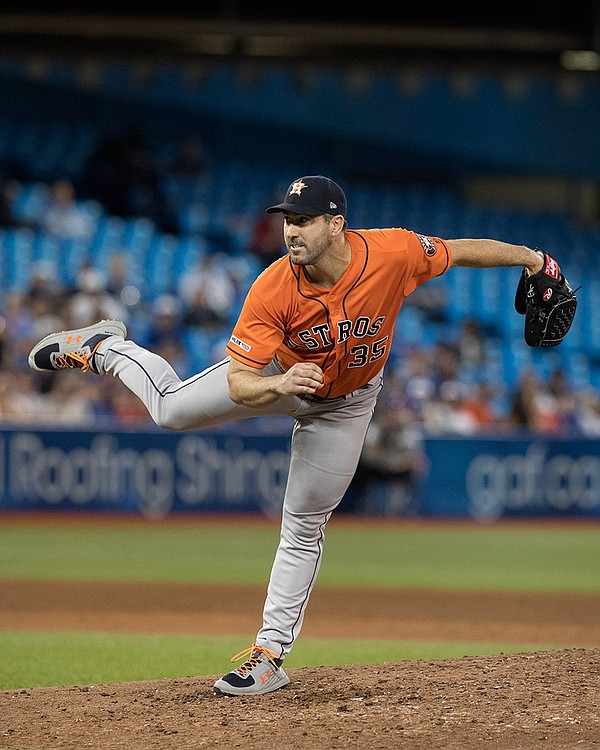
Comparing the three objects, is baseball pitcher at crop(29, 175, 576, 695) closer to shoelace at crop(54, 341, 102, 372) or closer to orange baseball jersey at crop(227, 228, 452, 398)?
orange baseball jersey at crop(227, 228, 452, 398)

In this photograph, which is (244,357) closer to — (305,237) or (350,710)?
(305,237)

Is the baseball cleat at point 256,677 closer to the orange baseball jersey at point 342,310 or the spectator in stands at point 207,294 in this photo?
the orange baseball jersey at point 342,310

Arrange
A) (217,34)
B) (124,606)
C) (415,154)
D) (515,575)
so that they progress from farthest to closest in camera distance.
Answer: (415,154) → (217,34) → (515,575) → (124,606)

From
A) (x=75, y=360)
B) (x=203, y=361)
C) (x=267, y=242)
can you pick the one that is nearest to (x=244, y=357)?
(x=75, y=360)

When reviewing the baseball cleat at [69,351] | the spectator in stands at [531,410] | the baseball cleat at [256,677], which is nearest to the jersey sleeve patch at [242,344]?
the baseball cleat at [69,351]

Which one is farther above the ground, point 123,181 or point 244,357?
point 123,181

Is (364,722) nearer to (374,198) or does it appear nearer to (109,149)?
(109,149)

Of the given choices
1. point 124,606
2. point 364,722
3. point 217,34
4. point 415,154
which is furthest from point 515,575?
point 415,154
